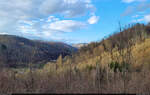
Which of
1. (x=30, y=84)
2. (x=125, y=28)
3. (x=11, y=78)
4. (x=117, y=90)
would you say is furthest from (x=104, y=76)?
(x=11, y=78)

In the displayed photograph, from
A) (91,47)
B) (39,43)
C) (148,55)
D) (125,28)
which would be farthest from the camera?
(91,47)

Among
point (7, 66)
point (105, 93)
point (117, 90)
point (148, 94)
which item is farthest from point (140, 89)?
point (7, 66)

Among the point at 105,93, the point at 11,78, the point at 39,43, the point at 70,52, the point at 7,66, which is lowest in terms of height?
the point at 105,93

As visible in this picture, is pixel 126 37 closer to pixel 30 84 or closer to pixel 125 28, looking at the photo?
pixel 125 28

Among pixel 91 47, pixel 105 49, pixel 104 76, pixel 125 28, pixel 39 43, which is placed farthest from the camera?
pixel 91 47

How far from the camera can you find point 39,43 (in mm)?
6969

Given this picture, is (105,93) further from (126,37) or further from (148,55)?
(148,55)

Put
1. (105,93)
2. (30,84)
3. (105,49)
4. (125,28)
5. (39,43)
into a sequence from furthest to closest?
(105,49) → (39,43) → (30,84) → (105,93) → (125,28)

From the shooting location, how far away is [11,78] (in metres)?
6.48

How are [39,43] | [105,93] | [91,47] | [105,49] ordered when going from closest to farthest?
[105,93], [39,43], [105,49], [91,47]

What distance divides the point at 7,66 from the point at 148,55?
1306 cm

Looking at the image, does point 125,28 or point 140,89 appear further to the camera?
point 140,89

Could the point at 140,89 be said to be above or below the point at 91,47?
below

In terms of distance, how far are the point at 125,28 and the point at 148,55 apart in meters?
9.91
